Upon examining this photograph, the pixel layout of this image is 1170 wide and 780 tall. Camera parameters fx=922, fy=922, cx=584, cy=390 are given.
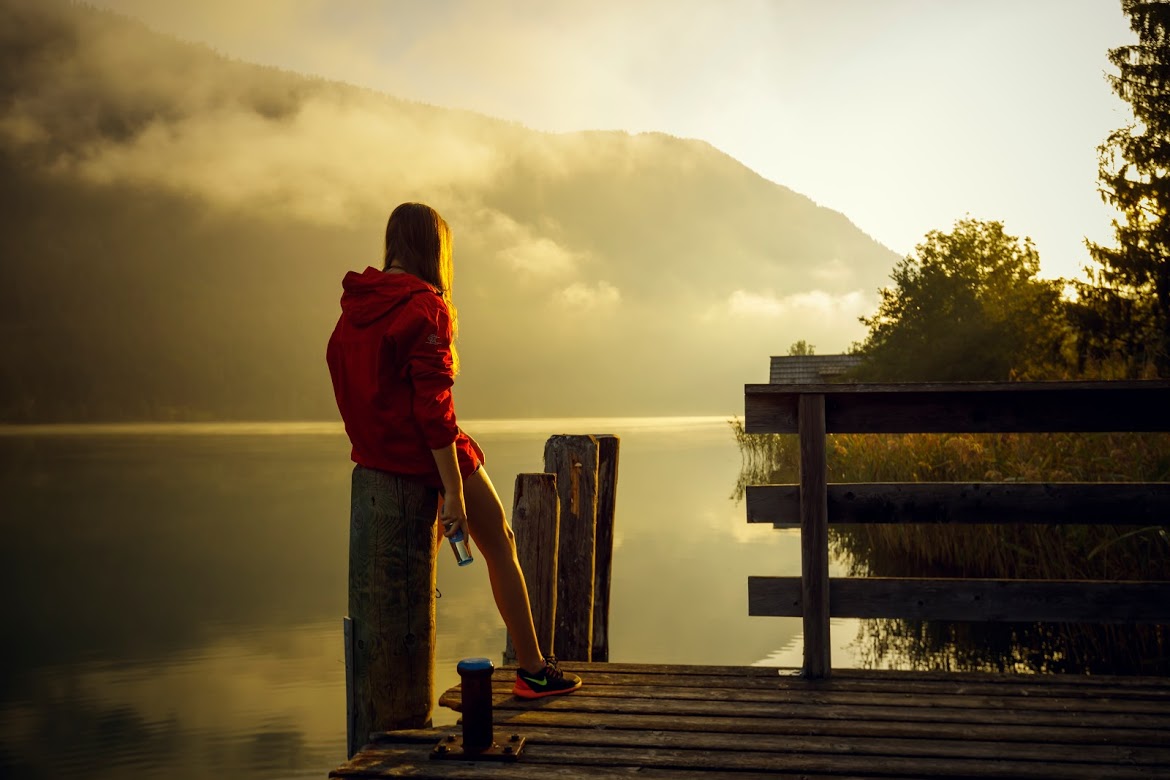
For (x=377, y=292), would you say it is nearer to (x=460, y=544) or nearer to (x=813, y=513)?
(x=460, y=544)

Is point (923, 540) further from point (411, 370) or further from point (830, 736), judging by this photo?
point (411, 370)

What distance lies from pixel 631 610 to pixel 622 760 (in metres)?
13.6

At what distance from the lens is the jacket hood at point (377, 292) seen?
140 inches

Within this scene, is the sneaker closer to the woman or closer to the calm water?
the woman

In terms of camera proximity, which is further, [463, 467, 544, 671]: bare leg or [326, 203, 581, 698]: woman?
[463, 467, 544, 671]: bare leg

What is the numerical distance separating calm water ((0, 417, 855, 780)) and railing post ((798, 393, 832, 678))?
19.1ft

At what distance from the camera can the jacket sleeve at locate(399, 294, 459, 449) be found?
351 centimetres

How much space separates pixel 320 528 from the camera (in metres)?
28.9

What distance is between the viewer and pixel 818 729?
12.0 feet

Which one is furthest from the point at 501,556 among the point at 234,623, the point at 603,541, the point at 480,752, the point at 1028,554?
the point at 234,623

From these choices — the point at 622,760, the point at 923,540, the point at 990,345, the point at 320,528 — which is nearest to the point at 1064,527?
the point at 923,540

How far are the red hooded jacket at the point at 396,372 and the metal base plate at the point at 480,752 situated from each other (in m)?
0.99

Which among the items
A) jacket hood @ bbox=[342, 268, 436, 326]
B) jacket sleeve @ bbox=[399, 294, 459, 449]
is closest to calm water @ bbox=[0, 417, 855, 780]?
jacket sleeve @ bbox=[399, 294, 459, 449]

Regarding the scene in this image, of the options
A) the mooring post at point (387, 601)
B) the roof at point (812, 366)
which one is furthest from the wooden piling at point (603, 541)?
the roof at point (812, 366)
